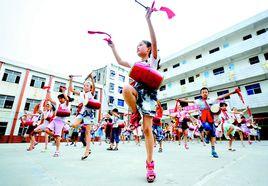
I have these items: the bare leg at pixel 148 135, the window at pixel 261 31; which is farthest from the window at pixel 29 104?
the window at pixel 261 31

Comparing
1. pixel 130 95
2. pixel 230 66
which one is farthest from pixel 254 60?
pixel 130 95

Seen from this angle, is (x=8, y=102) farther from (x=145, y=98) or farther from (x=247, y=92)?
(x=247, y=92)

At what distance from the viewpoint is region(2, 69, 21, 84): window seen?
19141mm

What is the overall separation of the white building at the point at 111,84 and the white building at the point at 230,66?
9.79 m

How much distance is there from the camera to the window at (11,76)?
62.8ft

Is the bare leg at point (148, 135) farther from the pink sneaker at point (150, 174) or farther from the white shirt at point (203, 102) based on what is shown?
the white shirt at point (203, 102)

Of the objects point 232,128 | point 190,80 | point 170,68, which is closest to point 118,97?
point 170,68

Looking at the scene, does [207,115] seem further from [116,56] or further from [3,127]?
[3,127]

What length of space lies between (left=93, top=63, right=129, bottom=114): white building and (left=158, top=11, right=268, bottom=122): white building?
9.79m

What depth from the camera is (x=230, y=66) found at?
19344 mm

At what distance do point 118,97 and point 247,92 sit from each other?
2039 cm

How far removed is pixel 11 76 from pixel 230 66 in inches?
1017

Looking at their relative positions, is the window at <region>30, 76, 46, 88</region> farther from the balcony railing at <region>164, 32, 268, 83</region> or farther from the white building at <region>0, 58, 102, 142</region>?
the balcony railing at <region>164, 32, 268, 83</region>

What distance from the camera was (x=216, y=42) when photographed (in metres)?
20.8
